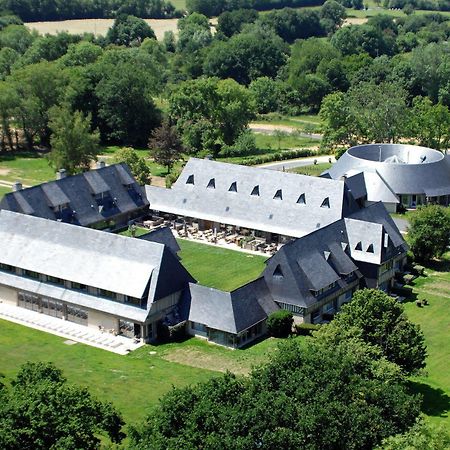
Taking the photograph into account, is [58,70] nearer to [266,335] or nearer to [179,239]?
[179,239]

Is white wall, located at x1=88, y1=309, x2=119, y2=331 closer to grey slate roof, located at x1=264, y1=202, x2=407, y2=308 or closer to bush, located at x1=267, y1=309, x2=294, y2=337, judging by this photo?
bush, located at x1=267, y1=309, x2=294, y2=337

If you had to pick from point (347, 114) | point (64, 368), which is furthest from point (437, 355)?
point (347, 114)

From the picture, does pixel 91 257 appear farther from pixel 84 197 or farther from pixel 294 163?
pixel 294 163

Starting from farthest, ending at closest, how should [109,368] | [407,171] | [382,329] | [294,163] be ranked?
[294,163]
[407,171]
[109,368]
[382,329]

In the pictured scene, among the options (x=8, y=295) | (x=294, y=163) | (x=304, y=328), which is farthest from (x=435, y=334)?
(x=294, y=163)

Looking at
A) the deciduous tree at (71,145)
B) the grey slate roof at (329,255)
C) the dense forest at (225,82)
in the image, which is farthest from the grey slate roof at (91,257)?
the dense forest at (225,82)

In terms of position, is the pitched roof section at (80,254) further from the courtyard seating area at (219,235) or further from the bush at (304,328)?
the courtyard seating area at (219,235)
